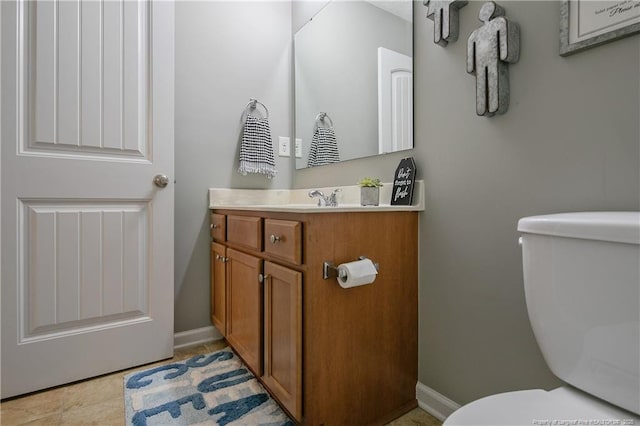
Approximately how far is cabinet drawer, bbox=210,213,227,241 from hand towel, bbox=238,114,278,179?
32 centimetres

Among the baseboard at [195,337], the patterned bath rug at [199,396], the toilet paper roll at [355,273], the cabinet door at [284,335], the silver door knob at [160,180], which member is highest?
the silver door knob at [160,180]

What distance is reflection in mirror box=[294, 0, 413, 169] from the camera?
4.49 feet

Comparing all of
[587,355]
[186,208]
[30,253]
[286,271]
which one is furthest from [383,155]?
[30,253]

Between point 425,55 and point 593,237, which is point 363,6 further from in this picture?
point 593,237

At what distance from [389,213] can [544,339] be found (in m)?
0.59

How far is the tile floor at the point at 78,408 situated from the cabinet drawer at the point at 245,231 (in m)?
0.78

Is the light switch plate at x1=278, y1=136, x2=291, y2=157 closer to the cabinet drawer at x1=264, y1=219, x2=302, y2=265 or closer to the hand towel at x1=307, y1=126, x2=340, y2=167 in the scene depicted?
the hand towel at x1=307, y1=126, x2=340, y2=167

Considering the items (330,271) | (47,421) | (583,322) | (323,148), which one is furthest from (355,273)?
(47,421)

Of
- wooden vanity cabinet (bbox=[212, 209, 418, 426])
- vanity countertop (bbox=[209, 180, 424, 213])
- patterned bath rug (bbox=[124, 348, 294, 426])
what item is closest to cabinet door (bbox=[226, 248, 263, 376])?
wooden vanity cabinet (bbox=[212, 209, 418, 426])

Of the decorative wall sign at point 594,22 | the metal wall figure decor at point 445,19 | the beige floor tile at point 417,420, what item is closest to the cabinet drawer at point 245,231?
the beige floor tile at point 417,420

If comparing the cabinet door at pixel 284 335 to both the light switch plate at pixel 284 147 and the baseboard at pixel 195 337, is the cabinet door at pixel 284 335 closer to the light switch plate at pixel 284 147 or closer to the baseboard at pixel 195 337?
the baseboard at pixel 195 337

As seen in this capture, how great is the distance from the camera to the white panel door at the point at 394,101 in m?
1.33

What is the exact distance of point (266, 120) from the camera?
200 centimetres

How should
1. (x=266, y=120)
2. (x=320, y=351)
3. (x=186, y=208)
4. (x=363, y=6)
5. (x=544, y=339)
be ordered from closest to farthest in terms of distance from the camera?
(x=544, y=339) < (x=320, y=351) < (x=363, y=6) < (x=186, y=208) < (x=266, y=120)
